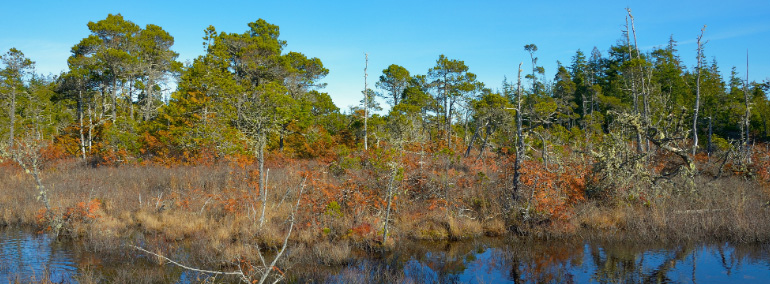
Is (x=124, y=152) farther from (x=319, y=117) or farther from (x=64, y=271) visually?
(x=64, y=271)

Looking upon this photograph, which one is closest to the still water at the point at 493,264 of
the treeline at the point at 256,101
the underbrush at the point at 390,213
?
the underbrush at the point at 390,213

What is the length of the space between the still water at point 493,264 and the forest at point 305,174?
0.75 m

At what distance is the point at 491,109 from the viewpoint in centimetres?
3120

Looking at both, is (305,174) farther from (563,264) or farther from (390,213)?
(563,264)

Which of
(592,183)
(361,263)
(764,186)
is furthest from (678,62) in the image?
(361,263)

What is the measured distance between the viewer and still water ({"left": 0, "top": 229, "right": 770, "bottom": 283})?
10281mm

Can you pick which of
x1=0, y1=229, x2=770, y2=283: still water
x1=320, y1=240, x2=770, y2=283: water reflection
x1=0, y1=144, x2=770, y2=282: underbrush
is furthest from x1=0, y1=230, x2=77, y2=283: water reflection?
x1=320, y1=240, x2=770, y2=283: water reflection

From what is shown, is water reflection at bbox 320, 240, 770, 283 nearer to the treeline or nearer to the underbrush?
the underbrush

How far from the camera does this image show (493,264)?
1177 cm

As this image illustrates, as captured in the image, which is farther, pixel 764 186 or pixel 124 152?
pixel 124 152

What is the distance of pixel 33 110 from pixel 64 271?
118 feet

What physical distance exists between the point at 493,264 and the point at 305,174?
9.60 m

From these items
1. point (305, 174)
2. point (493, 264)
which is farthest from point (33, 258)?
point (493, 264)

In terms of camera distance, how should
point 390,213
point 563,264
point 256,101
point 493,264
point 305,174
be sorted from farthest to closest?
point 256,101, point 305,174, point 390,213, point 493,264, point 563,264
